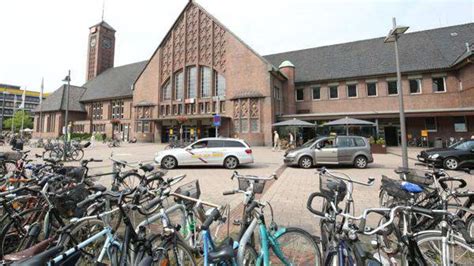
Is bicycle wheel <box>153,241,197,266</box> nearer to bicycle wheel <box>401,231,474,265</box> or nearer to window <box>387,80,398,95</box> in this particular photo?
bicycle wheel <box>401,231,474,265</box>

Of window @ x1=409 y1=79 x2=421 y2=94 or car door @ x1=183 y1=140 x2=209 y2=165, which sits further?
window @ x1=409 y1=79 x2=421 y2=94

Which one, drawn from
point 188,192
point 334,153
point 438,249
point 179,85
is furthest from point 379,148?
point 179,85

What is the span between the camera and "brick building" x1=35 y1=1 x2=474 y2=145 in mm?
24938

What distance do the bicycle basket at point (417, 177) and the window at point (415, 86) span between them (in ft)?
93.1

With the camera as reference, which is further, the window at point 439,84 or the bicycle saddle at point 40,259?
the window at point 439,84

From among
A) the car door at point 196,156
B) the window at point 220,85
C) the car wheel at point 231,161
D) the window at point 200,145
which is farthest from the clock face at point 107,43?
the car wheel at point 231,161

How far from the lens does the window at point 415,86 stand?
1038 inches

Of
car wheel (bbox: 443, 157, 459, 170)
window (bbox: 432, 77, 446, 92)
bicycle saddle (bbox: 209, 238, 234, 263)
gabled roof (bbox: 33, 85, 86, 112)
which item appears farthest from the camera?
gabled roof (bbox: 33, 85, 86, 112)

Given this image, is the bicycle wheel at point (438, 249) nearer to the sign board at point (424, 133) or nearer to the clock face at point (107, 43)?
the sign board at point (424, 133)

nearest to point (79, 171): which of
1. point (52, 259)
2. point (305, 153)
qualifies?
point (52, 259)

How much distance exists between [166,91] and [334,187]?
34416mm

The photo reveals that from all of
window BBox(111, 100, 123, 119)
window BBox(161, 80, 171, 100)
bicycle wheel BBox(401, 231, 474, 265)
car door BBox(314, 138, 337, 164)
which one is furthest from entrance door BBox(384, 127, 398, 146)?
window BBox(111, 100, 123, 119)

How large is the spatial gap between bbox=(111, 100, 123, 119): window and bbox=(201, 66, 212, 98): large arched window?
1909cm

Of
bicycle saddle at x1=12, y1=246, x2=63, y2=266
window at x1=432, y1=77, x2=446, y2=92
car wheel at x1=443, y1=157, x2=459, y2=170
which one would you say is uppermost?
window at x1=432, y1=77, x2=446, y2=92
